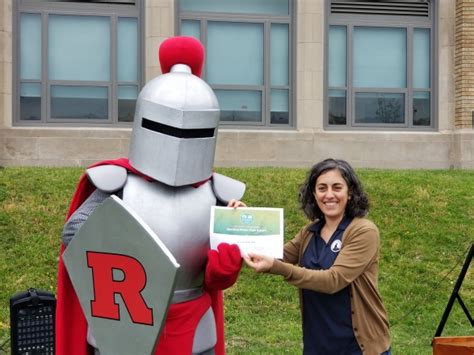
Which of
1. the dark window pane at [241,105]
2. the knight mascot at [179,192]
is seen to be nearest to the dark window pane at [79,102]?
the dark window pane at [241,105]

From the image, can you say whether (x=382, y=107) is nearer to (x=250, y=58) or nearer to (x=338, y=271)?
(x=250, y=58)

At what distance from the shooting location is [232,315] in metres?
6.59

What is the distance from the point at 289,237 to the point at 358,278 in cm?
483

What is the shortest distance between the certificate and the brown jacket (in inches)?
4.5

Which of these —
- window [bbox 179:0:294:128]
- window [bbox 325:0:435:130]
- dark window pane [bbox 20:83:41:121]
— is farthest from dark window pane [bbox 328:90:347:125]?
dark window pane [bbox 20:83:41:121]

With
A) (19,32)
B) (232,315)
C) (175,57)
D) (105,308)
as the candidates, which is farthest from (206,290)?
(19,32)

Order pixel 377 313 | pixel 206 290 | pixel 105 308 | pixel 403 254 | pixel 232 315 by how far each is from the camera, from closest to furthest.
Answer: pixel 105 308
pixel 377 313
pixel 206 290
pixel 232 315
pixel 403 254

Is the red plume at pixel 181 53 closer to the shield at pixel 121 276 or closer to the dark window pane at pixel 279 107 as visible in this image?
the shield at pixel 121 276

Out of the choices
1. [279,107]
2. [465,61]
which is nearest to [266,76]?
[279,107]

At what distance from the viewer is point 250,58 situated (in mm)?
12797

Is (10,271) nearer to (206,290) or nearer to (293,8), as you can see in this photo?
(206,290)

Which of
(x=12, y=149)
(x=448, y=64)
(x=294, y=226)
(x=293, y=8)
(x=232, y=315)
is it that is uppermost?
(x=293, y=8)

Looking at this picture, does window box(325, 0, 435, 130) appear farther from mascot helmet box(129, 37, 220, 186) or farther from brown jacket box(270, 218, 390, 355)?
brown jacket box(270, 218, 390, 355)

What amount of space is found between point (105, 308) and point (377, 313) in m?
1.15
